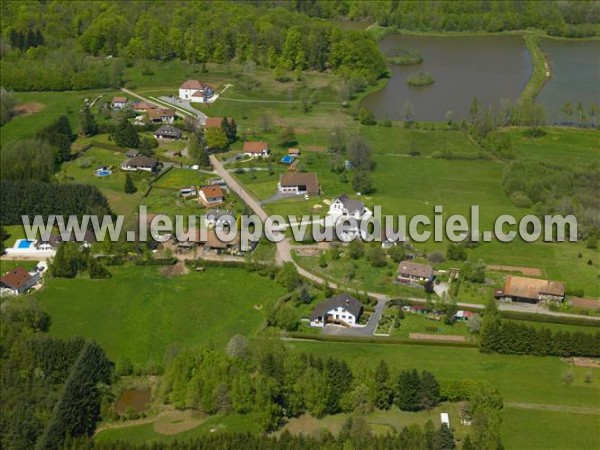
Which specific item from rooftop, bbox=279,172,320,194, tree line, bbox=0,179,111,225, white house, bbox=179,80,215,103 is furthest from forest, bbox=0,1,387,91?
tree line, bbox=0,179,111,225

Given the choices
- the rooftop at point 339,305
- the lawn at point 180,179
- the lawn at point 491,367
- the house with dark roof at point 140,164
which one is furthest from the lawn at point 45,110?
the lawn at point 491,367

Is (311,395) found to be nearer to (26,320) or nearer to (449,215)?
(26,320)

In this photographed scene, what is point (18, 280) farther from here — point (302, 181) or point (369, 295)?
point (302, 181)

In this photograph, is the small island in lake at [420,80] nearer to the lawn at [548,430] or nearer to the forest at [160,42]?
the forest at [160,42]

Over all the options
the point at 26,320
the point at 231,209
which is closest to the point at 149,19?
the point at 231,209

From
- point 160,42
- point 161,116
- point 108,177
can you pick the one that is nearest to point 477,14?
point 160,42

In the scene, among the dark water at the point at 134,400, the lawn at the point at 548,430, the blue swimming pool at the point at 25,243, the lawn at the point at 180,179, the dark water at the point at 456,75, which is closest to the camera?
the lawn at the point at 548,430

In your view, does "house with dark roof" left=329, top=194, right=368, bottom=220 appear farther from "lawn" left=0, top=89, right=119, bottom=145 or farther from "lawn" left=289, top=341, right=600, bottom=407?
"lawn" left=0, top=89, right=119, bottom=145
